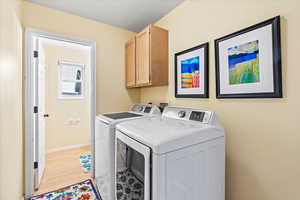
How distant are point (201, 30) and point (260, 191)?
5.09ft

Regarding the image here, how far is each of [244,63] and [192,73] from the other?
1.79 feet

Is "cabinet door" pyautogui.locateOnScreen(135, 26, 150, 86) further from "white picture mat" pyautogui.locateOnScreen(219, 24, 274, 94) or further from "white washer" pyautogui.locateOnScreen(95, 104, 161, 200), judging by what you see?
"white picture mat" pyautogui.locateOnScreen(219, 24, 274, 94)

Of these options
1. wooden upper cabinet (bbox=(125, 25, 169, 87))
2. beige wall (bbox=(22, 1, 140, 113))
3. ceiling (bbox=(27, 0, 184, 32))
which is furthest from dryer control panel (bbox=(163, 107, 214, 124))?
ceiling (bbox=(27, 0, 184, 32))

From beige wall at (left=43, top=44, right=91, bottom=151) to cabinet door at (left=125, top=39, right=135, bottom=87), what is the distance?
1768 mm

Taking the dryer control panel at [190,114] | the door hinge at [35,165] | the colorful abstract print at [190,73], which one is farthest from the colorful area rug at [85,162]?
the colorful abstract print at [190,73]

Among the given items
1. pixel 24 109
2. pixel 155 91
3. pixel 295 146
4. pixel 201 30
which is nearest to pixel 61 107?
pixel 24 109

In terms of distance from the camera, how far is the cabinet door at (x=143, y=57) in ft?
6.24

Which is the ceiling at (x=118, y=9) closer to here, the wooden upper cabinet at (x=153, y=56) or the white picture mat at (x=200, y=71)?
the wooden upper cabinet at (x=153, y=56)

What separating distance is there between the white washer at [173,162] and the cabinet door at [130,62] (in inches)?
48.3

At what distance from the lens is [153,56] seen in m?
1.87

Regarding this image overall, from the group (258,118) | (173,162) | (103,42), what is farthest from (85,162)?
(258,118)

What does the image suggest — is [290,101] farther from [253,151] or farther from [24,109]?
[24,109]

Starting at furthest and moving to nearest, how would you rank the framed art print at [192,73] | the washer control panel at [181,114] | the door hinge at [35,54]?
the door hinge at [35,54], the framed art print at [192,73], the washer control panel at [181,114]

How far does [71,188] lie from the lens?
1.90 meters
